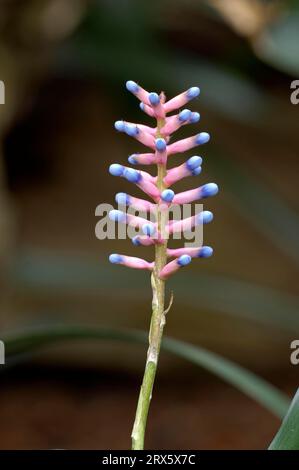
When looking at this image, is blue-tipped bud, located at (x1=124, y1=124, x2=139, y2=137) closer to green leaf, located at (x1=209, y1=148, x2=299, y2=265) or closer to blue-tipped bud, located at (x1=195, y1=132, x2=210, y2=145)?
blue-tipped bud, located at (x1=195, y1=132, x2=210, y2=145)

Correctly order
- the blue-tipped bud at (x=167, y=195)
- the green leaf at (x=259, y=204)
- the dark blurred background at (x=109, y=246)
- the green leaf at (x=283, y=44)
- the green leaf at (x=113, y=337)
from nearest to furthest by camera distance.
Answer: the blue-tipped bud at (x=167, y=195) → the green leaf at (x=113, y=337) → the green leaf at (x=283, y=44) → the green leaf at (x=259, y=204) → the dark blurred background at (x=109, y=246)

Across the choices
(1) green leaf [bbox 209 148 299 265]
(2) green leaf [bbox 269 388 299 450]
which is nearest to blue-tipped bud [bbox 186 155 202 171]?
(2) green leaf [bbox 269 388 299 450]

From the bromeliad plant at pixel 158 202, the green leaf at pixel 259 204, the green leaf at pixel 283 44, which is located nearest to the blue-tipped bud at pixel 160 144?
the bromeliad plant at pixel 158 202

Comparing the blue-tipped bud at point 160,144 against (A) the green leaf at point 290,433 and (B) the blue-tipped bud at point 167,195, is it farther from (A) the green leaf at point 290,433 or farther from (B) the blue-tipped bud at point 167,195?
(A) the green leaf at point 290,433

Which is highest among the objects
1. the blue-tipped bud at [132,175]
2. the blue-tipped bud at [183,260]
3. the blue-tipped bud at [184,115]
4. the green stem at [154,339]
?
the blue-tipped bud at [184,115]

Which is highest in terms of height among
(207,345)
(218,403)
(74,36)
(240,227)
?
(74,36)
